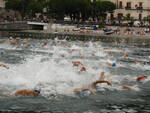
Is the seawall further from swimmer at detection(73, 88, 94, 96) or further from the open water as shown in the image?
swimmer at detection(73, 88, 94, 96)

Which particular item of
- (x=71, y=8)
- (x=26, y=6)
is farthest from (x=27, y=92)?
(x=26, y=6)

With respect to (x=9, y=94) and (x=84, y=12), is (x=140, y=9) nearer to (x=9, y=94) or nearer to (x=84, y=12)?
(x=84, y=12)

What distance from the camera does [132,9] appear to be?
106m

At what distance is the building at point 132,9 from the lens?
4144 inches

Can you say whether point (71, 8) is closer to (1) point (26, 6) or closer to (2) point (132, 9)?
(1) point (26, 6)

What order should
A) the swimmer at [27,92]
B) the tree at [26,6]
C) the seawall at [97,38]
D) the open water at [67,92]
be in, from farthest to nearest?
the tree at [26,6]
the seawall at [97,38]
the swimmer at [27,92]
the open water at [67,92]

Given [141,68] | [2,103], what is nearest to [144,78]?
[141,68]

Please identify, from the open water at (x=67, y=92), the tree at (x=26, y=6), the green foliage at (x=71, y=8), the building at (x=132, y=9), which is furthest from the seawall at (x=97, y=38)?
the open water at (x=67, y=92)

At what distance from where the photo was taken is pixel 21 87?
18.2 metres

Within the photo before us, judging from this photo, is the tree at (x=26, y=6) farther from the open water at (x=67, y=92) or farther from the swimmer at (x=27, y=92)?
the swimmer at (x=27, y=92)

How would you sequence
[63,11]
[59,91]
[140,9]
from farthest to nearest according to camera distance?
1. [140,9]
2. [63,11]
3. [59,91]

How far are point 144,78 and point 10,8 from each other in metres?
96.4

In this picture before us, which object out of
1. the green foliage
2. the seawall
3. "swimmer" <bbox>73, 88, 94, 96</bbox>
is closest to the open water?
"swimmer" <bbox>73, 88, 94, 96</bbox>

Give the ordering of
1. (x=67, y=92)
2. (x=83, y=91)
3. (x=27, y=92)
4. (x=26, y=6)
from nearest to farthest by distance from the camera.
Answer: (x=27, y=92)
(x=83, y=91)
(x=67, y=92)
(x=26, y=6)
